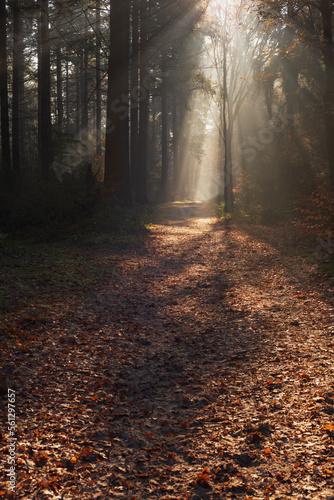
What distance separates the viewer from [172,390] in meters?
4.32

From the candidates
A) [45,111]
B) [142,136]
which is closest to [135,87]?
[142,136]

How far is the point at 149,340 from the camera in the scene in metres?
5.72

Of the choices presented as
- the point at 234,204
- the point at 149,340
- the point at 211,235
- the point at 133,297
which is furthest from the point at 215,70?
the point at 149,340

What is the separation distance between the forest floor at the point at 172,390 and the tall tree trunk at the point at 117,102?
27.4 feet

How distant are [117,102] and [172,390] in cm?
1325

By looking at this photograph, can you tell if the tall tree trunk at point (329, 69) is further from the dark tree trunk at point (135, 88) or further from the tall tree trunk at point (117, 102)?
the dark tree trunk at point (135, 88)

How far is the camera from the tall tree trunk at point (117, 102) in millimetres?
14984

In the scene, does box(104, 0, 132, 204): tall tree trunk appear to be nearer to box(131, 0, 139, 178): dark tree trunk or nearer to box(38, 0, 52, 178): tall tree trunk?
box(38, 0, 52, 178): tall tree trunk

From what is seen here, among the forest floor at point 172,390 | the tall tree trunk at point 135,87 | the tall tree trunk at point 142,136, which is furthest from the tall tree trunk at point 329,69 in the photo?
the tall tree trunk at point 142,136

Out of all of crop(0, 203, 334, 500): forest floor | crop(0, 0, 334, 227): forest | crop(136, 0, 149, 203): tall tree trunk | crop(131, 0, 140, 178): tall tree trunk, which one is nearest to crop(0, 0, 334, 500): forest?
crop(0, 203, 334, 500): forest floor

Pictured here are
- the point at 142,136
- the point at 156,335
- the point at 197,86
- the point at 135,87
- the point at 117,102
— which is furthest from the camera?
the point at 142,136

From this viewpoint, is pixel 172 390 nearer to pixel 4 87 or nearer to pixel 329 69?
pixel 329 69

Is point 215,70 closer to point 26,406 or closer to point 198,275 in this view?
point 198,275

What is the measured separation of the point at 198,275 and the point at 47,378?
554 centimetres
